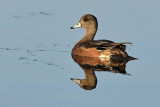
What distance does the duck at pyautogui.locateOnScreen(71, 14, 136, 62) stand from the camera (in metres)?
16.3

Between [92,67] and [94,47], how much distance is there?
5.88 feet

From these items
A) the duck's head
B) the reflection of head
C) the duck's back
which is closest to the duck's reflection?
the reflection of head

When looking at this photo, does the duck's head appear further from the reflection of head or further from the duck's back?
the reflection of head

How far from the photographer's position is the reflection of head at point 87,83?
1325 centimetres

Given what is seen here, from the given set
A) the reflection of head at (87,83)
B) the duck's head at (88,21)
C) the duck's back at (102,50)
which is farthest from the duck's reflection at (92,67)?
the duck's head at (88,21)

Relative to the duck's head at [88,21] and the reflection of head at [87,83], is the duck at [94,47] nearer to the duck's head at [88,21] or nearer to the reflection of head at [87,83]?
the duck's head at [88,21]

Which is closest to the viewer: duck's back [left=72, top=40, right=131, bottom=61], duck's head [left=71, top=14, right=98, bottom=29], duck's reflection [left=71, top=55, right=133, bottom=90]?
duck's reflection [left=71, top=55, right=133, bottom=90]

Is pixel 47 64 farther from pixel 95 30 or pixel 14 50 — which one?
pixel 95 30

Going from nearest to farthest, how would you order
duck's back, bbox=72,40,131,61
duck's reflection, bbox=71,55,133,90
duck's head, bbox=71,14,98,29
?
duck's reflection, bbox=71,55,133,90 < duck's back, bbox=72,40,131,61 < duck's head, bbox=71,14,98,29

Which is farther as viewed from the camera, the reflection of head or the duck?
the duck

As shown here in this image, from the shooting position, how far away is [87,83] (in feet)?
44.6

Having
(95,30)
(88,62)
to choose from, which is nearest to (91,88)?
(88,62)

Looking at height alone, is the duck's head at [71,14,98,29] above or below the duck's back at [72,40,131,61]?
above

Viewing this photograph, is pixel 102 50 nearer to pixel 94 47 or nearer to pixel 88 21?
pixel 94 47
